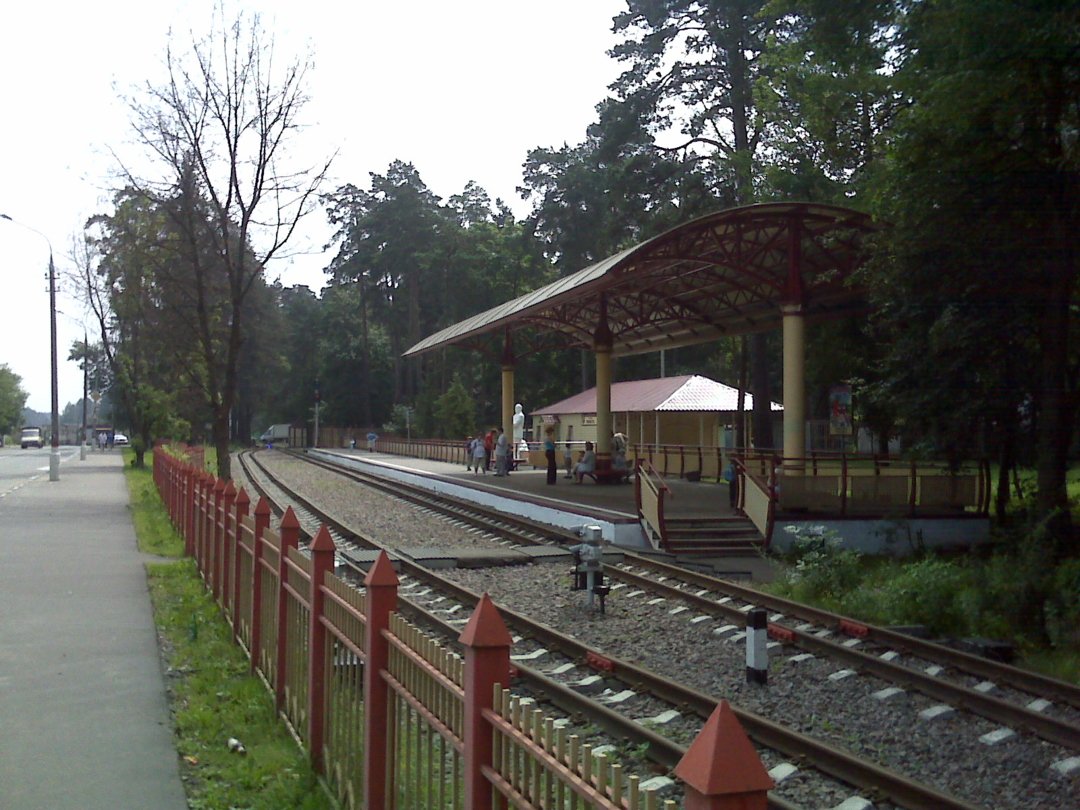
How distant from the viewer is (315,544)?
19.7ft

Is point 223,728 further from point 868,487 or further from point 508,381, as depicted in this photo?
point 508,381

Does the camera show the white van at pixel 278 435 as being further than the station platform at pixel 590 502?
Yes

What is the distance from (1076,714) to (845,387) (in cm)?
1897

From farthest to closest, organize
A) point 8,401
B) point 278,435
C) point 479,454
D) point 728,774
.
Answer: point 8,401 < point 278,435 < point 479,454 < point 728,774

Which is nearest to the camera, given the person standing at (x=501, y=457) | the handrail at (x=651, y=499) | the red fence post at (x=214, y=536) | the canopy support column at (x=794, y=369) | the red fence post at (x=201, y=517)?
the red fence post at (x=214, y=536)

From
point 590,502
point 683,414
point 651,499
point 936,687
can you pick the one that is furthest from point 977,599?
point 683,414

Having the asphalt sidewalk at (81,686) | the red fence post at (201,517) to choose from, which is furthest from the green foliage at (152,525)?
the red fence post at (201,517)

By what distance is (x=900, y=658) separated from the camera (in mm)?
10398

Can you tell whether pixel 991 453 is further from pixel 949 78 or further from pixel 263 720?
pixel 263 720

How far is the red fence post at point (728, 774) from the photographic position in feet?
7.43

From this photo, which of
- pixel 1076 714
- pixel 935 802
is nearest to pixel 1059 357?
pixel 1076 714

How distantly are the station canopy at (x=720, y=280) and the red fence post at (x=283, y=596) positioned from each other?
→ 13381mm

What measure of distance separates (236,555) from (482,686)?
21.5 feet

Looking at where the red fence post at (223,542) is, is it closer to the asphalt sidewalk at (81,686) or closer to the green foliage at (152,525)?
the asphalt sidewalk at (81,686)
